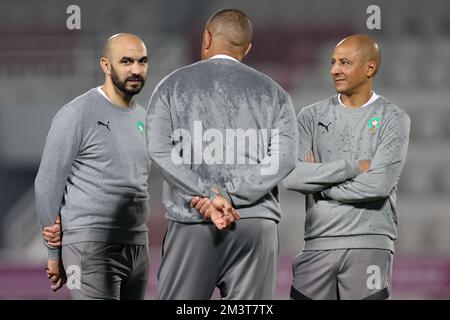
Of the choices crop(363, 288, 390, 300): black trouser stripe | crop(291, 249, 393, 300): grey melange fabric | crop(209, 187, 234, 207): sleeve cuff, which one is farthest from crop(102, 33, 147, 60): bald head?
crop(363, 288, 390, 300): black trouser stripe

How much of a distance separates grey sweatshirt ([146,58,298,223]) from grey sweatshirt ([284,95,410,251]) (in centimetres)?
37

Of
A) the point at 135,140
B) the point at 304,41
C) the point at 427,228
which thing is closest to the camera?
the point at 135,140

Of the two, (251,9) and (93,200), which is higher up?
(251,9)

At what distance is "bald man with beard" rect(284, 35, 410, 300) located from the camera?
3484 mm

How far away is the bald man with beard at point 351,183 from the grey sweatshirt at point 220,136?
1.24 ft

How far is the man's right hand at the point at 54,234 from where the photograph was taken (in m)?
3.57

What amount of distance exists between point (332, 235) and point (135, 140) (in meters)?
0.79

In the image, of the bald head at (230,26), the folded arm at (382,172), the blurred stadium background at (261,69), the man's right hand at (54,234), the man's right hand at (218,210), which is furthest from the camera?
the blurred stadium background at (261,69)

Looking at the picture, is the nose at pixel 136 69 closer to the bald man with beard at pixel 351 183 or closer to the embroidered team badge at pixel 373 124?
the bald man with beard at pixel 351 183

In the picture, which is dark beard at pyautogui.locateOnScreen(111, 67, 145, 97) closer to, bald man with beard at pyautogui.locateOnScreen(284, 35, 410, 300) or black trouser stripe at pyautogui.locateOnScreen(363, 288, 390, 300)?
bald man with beard at pyautogui.locateOnScreen(284, 35, 410, 300)

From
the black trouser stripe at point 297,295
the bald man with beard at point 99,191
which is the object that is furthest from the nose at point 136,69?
the black trouser stripe at point 297,295

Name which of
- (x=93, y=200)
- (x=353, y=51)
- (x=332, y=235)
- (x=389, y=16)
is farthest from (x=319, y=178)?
(x=389, y=16)

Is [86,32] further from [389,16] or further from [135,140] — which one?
[135,140]

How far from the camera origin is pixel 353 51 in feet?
11.7
